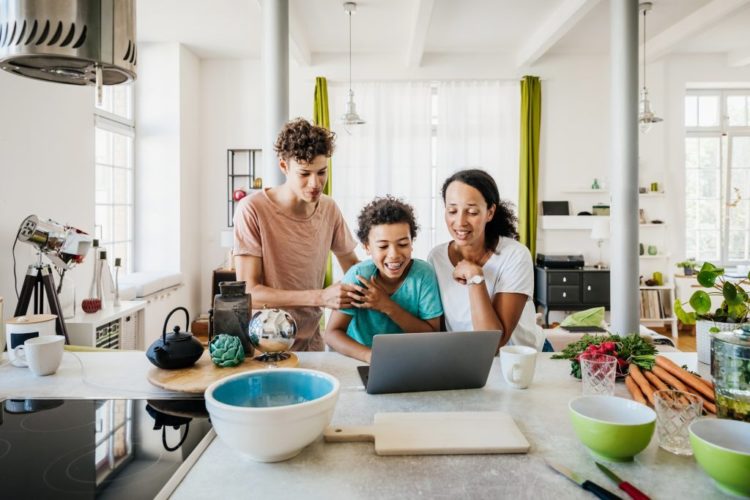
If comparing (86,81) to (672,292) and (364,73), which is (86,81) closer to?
(364,73)

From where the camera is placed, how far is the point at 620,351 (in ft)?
4.41

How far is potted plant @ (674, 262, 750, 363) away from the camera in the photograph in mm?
1254

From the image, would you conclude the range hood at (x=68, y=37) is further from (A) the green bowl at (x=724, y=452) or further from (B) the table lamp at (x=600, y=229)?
(B) the table lamp at (x=600, y=229)

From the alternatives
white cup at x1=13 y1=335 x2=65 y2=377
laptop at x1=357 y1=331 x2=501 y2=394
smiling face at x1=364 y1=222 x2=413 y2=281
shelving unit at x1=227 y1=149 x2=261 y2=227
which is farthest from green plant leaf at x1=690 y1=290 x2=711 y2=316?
shelving unit at x1=227 y1=149 x2=261 y2=227

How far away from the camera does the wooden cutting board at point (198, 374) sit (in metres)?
1.18

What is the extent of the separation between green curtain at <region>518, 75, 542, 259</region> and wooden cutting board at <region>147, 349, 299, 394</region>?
4.76m

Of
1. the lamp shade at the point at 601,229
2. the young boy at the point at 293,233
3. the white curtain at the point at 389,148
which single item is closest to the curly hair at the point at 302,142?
the young boy at the point at 293,233

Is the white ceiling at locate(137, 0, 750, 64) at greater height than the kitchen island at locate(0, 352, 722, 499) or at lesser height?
greater

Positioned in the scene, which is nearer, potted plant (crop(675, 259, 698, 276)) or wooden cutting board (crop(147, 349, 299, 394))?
wooden cutting board (crop(147, 349, 299, 394))

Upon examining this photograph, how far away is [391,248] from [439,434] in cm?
79

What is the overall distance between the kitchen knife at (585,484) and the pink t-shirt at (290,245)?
128 cm

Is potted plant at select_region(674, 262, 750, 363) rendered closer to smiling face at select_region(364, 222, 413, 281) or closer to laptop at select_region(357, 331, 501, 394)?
laptop at select_region(357, 331, 501, 394)

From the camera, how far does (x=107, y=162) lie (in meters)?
4.93

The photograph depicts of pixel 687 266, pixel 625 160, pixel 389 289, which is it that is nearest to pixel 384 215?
pixel 389 289
